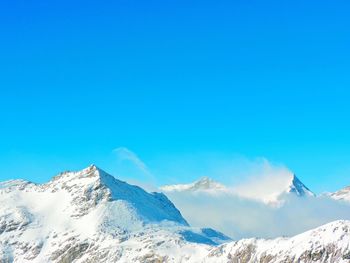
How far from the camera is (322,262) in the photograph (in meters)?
200

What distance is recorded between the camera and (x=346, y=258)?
19500 centimetres

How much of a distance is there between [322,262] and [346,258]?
8.01 metres
